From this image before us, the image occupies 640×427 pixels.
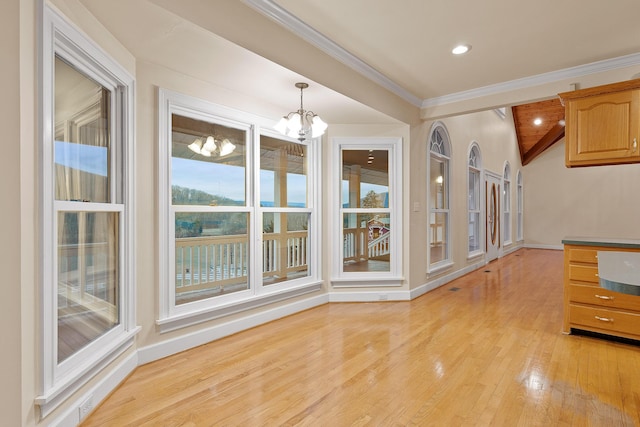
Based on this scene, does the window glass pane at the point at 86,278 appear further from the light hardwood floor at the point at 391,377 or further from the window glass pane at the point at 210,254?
the window glass pane at the point at 210,254

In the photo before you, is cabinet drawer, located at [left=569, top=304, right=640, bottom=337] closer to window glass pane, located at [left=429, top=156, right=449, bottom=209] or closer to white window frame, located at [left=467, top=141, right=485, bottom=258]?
window glass pane, located at [left=429, top=156, right=449, bottom=209]

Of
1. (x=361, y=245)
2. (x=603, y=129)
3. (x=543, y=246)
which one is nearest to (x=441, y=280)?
(x=361, y=245)

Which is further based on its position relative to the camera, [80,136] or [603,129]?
[603,129]

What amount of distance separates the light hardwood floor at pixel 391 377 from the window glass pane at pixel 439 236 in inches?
75.5

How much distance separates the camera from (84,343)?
2047mm

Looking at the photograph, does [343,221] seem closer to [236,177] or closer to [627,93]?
[236,177]

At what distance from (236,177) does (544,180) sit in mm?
10590

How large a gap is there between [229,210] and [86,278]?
1.36m

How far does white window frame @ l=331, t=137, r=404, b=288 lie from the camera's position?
14.6 ft

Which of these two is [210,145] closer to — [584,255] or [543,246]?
[584,255]

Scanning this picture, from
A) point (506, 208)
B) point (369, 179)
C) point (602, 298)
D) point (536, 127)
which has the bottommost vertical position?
point (602, 298)

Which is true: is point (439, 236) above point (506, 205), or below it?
below

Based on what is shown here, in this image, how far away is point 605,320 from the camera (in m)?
3.06

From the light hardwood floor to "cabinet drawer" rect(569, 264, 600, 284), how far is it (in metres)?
0.55
